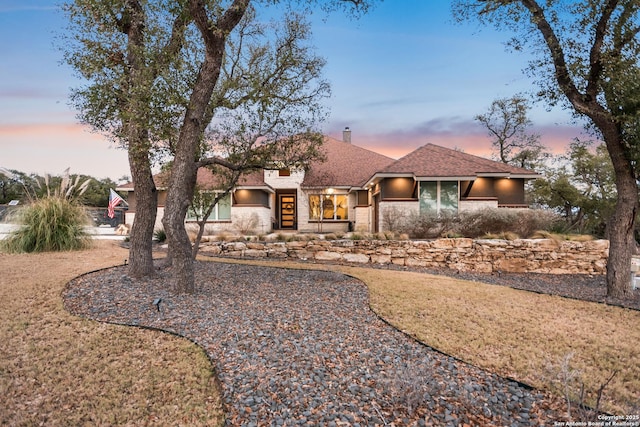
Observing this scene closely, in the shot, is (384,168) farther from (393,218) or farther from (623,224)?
(623,224)

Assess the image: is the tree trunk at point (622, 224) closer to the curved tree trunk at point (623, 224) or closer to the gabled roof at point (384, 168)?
the curved tree trunk at point (623, 224)

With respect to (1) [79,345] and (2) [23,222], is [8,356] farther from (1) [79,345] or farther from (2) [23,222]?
(2) [23,222]

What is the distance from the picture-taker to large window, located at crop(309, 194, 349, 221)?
20.5m

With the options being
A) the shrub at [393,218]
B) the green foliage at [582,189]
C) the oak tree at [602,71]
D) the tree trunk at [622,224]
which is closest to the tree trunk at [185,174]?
the oak tree at [602,71]

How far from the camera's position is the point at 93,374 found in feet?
10.6

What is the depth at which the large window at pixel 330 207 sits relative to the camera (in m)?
20.5

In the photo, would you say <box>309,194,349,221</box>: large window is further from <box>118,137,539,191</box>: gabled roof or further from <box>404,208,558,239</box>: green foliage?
<box>404,208,558,239</box>: green foliage

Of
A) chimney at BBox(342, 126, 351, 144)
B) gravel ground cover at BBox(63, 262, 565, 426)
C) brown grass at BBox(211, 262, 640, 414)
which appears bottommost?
brown grass at BBox(211, 262, 640, 414)

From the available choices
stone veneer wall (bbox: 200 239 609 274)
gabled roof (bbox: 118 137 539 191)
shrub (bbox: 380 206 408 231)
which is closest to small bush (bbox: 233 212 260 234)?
gabled roof (bbox: 118 137 539 191)

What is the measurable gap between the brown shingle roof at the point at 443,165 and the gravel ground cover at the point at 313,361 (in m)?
10.5

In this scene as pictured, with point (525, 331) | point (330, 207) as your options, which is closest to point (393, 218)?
point (330, 207)

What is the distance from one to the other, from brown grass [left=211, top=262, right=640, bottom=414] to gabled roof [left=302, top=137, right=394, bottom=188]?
41.5ft

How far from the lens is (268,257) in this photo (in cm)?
1159

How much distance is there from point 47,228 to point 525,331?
1156 cm
